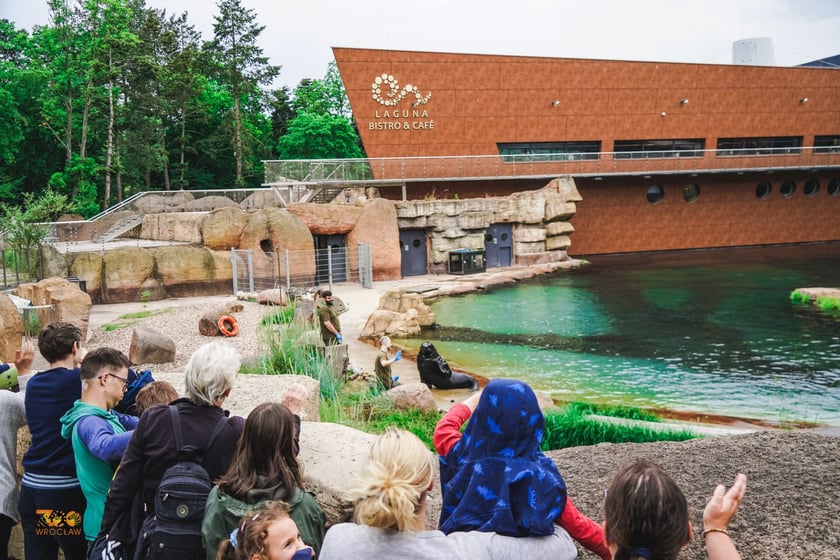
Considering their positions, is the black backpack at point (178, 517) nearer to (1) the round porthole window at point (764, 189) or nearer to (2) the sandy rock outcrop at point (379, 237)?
(2) the sandy rock outcrop at point (379, 237)

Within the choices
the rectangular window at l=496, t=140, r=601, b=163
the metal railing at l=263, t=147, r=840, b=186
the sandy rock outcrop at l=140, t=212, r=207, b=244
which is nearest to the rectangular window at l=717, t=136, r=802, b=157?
the metal railing at l=263, t=147, r=840, b=186

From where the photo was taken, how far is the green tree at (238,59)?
37.7 meters

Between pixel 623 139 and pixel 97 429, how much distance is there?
3013 cm

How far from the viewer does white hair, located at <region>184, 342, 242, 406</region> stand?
2.73 m

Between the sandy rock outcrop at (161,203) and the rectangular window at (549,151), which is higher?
the rectangular window at (549,151)

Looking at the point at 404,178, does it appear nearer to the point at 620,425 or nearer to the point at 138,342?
the point at 138,342

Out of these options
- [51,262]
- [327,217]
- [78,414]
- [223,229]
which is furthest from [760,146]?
[78,414]

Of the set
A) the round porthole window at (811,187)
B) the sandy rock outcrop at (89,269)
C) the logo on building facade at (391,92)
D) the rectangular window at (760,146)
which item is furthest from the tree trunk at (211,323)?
the round porthole window at (811,187)

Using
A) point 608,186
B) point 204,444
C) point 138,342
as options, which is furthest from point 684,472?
point 608,186

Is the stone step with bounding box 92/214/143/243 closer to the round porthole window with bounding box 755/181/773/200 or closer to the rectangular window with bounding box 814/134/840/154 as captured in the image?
the round porthole window with bounding box 755/181/773/200

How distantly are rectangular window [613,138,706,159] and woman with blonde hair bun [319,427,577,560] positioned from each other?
28.3 meters

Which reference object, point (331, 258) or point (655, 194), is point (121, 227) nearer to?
point (331, 258)

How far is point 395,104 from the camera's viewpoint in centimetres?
2731

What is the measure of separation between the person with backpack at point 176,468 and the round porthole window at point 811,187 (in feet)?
120
